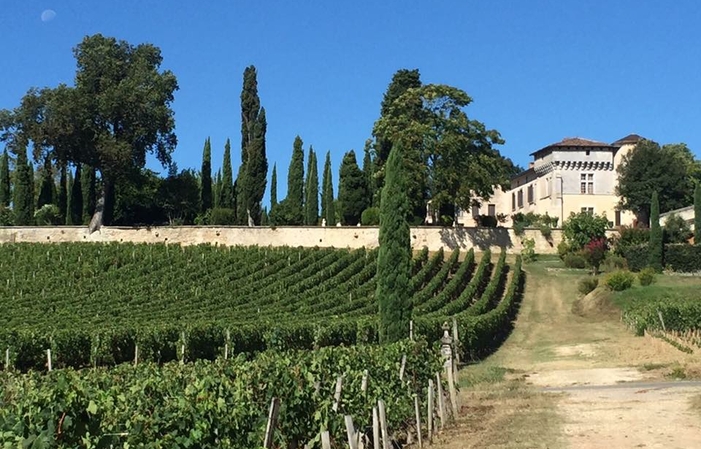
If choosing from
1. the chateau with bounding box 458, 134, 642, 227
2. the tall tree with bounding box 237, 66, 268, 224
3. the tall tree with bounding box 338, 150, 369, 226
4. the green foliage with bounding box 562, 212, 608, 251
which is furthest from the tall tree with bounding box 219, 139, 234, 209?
the green foliage with bounding box 562, 212, 608, 251

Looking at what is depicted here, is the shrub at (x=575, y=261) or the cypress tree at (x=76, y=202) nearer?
the shrub at (x=575, y=261)

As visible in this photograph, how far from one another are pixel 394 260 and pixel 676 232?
36.9 m

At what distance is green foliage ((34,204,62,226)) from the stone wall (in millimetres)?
3964

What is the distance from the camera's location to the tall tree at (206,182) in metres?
69.5

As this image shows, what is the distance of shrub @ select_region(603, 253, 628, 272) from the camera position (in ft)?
172

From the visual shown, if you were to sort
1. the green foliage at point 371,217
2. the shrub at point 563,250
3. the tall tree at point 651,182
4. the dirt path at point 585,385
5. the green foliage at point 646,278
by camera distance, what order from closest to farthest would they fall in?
1. the dirt path at point 585,385
2. the green foliage at point 646,278
3. the shrub at point 563,250
4. the green foliage at point 371,217
5. the tall tree at point 651,182

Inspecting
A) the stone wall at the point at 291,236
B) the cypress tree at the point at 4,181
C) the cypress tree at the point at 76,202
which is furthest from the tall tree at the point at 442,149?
the cypress tree at the point at 4,181

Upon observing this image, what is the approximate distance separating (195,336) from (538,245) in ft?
113

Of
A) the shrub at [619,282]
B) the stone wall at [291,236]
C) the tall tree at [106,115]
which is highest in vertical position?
the tall tree at [106,115]

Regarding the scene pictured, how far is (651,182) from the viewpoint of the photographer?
68312 millimetres

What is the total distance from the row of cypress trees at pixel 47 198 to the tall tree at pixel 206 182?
8882 mm

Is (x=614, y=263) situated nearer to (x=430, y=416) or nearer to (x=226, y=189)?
(x=226, y=189)

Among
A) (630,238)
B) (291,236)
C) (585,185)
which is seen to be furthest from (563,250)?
(585,185)

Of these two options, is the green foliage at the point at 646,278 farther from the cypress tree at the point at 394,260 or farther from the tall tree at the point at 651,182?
the tall tree at the point at 651,182
